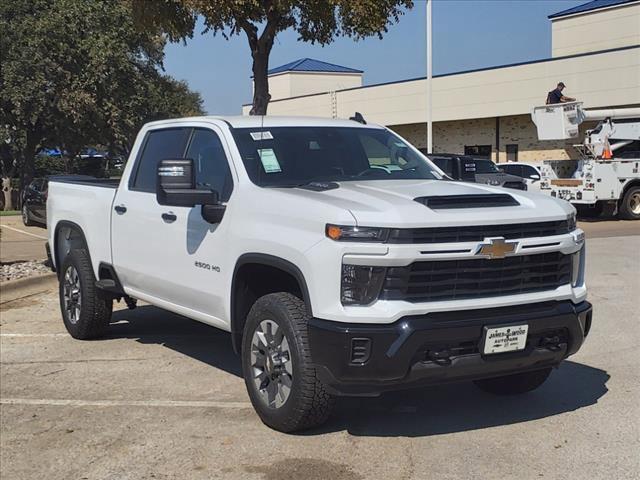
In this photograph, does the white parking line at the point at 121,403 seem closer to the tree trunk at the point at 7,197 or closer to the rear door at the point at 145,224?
the rear door at the point at 145,224

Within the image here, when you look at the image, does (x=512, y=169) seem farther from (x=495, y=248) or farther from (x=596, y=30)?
(x=495, y=248)

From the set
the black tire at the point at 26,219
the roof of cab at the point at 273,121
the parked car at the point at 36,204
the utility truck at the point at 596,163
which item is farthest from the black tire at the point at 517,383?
the black tire at the point at 26,219

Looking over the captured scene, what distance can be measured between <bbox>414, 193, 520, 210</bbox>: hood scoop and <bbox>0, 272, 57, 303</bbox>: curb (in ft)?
23.1

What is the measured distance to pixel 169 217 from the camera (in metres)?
5.74

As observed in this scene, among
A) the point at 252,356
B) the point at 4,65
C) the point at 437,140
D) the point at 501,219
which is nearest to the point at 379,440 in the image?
the point at 252,356

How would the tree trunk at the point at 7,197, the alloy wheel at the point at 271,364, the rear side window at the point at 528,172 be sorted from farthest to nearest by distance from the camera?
the tree trunk at the point at 7,197 → the rear side window at the point at 528,172 → the alloy wheel at the point at 271,364

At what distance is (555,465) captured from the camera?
4.17 metres

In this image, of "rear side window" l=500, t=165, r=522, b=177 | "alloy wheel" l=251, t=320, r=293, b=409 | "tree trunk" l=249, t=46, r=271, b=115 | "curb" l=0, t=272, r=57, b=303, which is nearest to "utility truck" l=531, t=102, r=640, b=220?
"rear side window" l=500, t=165, r=522, b=177

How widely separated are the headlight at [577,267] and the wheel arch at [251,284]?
169 centimetres

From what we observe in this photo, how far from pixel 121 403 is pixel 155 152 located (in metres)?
2.13

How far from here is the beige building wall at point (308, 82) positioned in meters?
41.6

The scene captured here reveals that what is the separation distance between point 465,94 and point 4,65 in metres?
18.2

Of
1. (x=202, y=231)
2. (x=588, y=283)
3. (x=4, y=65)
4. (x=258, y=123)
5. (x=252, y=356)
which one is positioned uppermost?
(x=4, y=65)

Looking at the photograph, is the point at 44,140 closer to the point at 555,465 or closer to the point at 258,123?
the point at 258,123
